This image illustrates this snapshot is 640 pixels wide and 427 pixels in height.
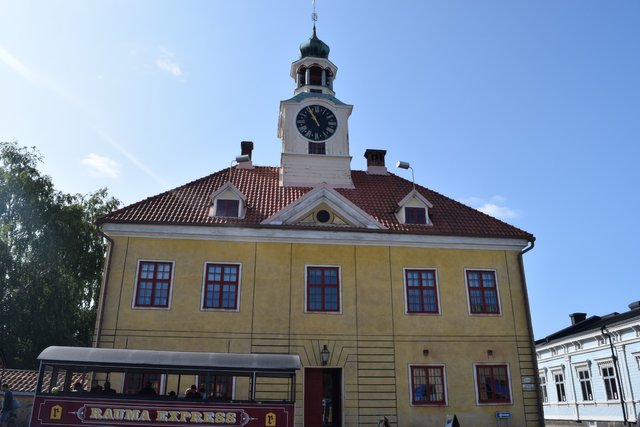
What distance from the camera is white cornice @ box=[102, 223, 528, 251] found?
62.3 feet

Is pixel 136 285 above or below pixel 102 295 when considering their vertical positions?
above

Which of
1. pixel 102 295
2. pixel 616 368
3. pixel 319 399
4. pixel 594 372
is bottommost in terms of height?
pixel 319 399

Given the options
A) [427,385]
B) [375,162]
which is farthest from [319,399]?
[375,162]

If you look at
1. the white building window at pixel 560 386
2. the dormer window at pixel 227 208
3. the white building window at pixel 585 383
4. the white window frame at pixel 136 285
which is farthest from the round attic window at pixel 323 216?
the white building window at pixel 560 386

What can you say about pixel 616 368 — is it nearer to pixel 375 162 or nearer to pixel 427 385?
pixel 427 385

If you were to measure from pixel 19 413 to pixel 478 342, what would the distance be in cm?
1652

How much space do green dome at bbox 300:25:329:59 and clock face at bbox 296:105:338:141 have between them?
4.03 m

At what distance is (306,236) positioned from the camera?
769 inches

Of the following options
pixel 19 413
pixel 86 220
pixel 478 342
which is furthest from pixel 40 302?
pixel 478 342

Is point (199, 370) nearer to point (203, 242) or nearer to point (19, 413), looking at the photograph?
point (203, 242)

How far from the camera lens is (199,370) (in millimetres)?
13234

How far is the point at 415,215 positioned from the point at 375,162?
600 cm

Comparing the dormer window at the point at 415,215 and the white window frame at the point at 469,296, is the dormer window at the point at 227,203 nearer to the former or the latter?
the dormer window at the point at 415,215

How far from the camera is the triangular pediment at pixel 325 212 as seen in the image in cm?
1991
